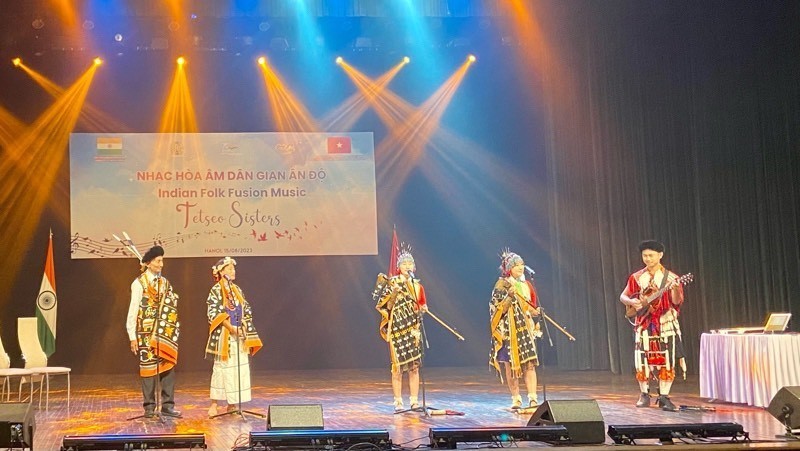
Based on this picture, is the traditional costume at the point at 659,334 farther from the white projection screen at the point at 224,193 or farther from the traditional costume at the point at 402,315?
the white projection screen at the point at 224,193

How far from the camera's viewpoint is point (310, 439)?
188 inches

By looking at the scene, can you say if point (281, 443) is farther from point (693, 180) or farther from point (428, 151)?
point (428, 151)

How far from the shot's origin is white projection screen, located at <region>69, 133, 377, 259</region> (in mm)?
12211

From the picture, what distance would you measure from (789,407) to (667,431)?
0.95 m

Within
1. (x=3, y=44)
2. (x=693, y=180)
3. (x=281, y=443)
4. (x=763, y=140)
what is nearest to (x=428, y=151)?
(x=693, y=180)

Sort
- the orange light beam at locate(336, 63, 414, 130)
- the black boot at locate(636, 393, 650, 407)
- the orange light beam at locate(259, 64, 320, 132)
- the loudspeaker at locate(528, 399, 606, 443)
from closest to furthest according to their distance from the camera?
the loudspeaker at locate(528, 399, 606, 443)
the black boot at locate(636, 393, 650, 407)
the orange light beam at locate(259, 64, 320, 132)
the orange light beam at locate(336, 63, 414, 130)

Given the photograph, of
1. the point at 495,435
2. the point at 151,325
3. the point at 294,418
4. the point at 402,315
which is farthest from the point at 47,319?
the point at 495,435

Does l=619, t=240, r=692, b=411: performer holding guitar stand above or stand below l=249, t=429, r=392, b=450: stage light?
above

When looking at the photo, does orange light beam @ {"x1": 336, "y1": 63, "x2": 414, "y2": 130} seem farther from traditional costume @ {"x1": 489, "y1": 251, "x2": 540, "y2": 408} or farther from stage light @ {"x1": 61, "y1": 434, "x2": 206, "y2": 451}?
stage light @ {"x1": 61, "y1": 434, "x2": 206, "y2": 451}

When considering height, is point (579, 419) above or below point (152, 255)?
below

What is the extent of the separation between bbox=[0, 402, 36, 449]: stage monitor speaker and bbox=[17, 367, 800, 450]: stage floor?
1.34 meters

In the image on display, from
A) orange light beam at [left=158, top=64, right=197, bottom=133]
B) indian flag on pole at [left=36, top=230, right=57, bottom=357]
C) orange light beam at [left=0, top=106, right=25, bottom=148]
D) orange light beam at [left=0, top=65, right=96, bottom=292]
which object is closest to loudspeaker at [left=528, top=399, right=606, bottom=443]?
indian flag on pole at [left=36, top=230, right=57, bottom=357]

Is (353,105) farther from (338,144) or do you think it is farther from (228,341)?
(228,341)

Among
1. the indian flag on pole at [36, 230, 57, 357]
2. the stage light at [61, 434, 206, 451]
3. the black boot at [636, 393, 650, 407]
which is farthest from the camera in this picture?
the indian flag on pole at [36, 230, 57, 357]
